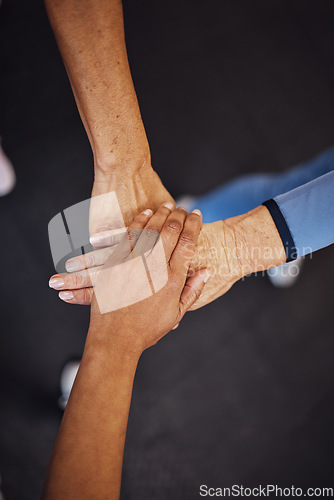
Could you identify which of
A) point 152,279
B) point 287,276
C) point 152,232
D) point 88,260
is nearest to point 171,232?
point 152,232

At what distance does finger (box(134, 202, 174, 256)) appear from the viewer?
101 cm

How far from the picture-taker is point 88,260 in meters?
1.11

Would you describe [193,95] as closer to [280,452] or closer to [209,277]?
[209,277]

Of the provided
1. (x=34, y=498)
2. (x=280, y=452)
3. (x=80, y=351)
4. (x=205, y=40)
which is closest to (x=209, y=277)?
(x=80, y=351)

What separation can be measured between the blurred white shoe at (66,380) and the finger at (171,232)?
2.96ft

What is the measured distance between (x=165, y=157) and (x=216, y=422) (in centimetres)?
131

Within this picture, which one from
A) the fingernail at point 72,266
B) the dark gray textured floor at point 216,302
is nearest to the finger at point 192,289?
the fingernail at point 72,266

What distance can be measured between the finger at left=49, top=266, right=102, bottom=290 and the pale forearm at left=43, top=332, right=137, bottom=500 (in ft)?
1.01

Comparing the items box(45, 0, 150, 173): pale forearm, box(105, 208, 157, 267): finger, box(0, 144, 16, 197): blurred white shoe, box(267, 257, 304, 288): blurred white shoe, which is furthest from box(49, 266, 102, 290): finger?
box(267, 257, 304, 288): blurred white shoe

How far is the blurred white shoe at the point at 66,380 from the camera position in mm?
1599

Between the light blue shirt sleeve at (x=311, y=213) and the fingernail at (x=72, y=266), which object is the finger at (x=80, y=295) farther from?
the light blue shirt sleeve at (x=311, y=213)

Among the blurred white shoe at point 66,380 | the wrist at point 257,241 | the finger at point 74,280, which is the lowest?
the blurred white shoe at point 66,380

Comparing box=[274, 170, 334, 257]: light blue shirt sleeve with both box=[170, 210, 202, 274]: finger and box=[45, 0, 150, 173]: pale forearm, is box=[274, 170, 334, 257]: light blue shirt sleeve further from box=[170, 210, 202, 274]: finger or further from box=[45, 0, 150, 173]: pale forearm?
box=[45, 0, 150, 173]: pale forearm

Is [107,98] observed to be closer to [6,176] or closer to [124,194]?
[124,194]
